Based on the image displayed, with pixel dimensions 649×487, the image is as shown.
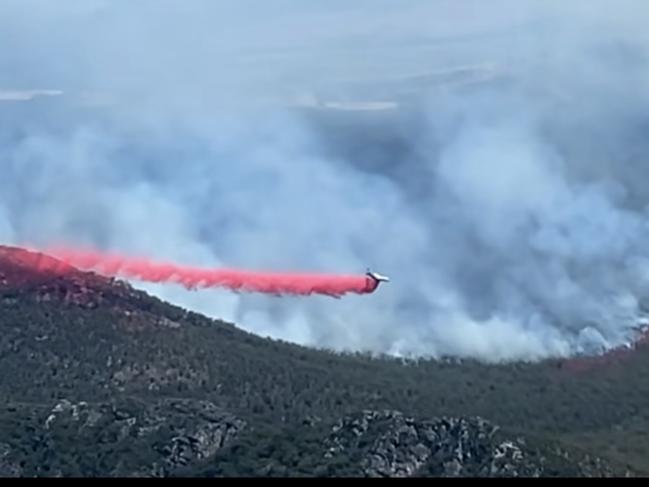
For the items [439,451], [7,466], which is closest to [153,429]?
[7,466]

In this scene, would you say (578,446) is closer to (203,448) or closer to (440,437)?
(440,437)

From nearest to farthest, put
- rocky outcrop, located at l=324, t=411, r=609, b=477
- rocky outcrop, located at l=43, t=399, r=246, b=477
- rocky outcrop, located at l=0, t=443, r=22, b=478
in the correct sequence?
1. rocky outcrop, located at l=324, t=411, r=609, b=477
2. rocky outcrop, located at l=0, t=443, r=22, b=478
3. rocky outcrop, located at l=43, t=399, r=246, b=477

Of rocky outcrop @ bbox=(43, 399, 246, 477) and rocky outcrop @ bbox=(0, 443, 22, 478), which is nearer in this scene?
rocky outcrop @ bbox=(0, 443, 22, 478)

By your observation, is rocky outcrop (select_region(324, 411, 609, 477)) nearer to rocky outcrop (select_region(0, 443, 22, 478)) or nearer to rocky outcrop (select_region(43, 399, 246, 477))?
rocky outcrop (select_region(43, 399, 246, 477))

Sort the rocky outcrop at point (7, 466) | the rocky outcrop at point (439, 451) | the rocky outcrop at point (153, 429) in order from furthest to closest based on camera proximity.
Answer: the rocky outcrop at point (153, 429), the rocky outcrop at point (7, 466), the rocky outcrop at point (439, 451)

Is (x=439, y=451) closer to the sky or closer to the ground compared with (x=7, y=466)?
closer to the ground

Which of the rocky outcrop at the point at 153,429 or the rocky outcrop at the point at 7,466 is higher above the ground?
the rocky outcrop at the point at 7,466

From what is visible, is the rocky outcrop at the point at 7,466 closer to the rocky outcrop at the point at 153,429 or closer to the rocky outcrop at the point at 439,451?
the rocky outcrop at the point at 153,429

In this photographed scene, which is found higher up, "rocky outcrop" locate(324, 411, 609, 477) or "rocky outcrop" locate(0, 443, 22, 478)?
"rocky outcrop" locate(0, 443, 22, 478)

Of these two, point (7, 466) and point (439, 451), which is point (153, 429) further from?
point (439, 451)

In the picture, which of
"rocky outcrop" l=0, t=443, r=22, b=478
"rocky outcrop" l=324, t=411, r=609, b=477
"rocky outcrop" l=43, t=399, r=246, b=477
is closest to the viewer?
"rocky outcrop" l=324, t=411, r=609, b=477

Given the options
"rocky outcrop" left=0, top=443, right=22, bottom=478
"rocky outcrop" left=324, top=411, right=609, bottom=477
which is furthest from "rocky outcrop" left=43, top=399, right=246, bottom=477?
"rocky outcrop" left=324, top=411, right=609, bottom=477

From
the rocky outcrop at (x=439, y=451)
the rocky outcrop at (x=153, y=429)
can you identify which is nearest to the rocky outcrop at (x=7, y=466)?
the rocky outcrop at (x=153, y=429)
